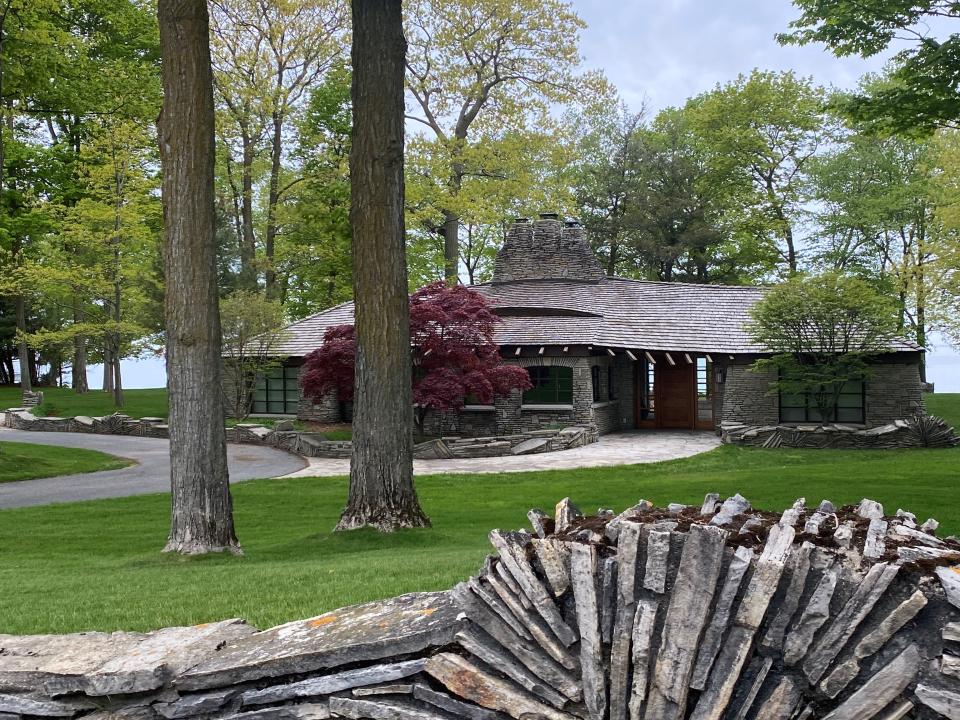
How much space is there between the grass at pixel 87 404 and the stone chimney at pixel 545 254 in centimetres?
1313

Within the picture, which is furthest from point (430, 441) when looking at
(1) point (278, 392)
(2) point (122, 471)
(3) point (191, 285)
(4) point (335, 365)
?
(3) point (191, 285)

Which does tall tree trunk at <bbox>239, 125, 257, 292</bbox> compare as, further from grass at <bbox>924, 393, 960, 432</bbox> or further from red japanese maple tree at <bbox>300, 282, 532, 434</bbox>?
grass at <bbox>924, 393, 960, 432</bbox>

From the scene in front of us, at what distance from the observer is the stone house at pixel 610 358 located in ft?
82.3

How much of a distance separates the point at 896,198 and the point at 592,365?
60.2ft

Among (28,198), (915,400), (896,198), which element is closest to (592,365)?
(915,400)

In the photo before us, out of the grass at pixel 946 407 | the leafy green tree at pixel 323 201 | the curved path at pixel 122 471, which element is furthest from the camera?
the leafy green tree at pixel 323 201

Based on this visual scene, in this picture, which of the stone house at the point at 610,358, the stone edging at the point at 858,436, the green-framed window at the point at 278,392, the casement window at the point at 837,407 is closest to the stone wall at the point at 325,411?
the stone house at the point at 610,358

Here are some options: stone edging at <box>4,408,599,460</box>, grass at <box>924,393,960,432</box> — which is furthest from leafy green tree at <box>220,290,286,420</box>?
grass at <box>924,393,960,432</box>

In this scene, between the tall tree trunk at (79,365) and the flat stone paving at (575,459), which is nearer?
the flat stone paving at (575,459)

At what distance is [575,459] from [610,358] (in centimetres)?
822

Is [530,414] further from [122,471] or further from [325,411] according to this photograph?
[122,471]

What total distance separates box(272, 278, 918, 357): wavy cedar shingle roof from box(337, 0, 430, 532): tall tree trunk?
1453 cm

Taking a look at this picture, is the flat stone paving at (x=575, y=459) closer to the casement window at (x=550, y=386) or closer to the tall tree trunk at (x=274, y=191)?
the casement window at (x=550, y=386)

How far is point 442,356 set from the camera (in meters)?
22.0
